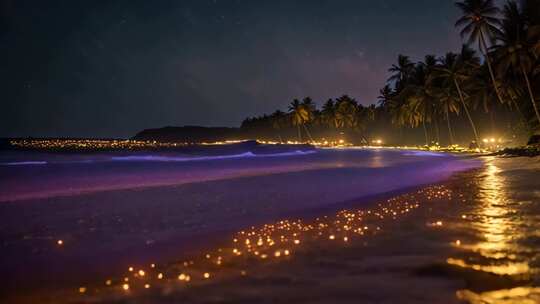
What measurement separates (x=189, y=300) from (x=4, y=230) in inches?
270

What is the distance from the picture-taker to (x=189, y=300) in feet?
15.6

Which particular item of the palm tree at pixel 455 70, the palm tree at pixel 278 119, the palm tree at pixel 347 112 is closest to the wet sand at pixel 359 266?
the palm tree at pixel 455 70

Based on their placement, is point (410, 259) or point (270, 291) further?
point (410, 259)

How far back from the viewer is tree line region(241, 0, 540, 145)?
32.5 metres

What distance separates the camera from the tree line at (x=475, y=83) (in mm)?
32469

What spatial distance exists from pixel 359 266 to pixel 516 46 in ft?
106

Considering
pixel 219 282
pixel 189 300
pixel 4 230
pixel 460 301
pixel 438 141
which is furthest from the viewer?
pixel 438 141

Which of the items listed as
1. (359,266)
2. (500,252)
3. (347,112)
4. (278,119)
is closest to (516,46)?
(500,252)

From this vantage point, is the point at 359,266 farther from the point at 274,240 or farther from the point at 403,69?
the point at 403,69

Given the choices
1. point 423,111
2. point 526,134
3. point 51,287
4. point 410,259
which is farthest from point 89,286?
point 423,111

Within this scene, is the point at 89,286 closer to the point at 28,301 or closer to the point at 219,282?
the point at 28,301

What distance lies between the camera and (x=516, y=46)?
31500mm

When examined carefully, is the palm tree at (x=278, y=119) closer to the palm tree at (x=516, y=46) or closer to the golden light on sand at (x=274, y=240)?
the palm tree at (x=516, y=46)

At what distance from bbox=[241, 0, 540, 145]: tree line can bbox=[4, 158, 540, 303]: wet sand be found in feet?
84.5
